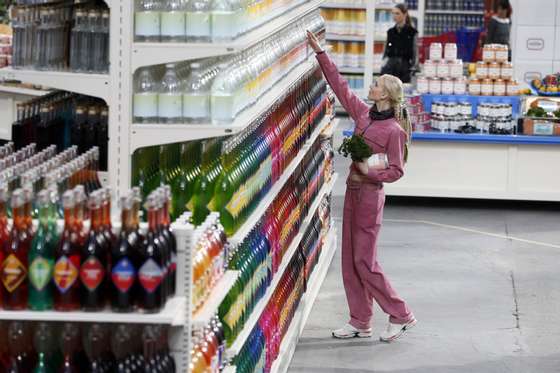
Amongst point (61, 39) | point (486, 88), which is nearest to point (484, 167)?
point (486, 88)

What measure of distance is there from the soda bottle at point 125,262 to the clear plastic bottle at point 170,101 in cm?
95

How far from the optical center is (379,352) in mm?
7441

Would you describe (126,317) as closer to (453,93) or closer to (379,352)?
(379,352)

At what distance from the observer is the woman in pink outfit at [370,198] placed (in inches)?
287

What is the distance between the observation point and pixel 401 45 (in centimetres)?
1638

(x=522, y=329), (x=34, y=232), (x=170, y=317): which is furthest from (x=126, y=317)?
(x=522, y=329)

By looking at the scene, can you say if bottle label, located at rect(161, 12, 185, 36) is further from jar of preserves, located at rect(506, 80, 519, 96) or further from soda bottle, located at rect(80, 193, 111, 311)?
jar of preserves, located at rect(506, 80, 519, 96)

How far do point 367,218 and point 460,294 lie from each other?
5.84 ft

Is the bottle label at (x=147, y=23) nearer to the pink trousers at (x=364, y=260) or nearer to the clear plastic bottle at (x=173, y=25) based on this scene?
the clear plastic bottle at (x=173, y=25)

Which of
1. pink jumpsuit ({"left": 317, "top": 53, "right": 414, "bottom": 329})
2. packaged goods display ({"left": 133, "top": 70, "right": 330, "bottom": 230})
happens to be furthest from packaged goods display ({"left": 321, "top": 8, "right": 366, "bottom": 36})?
packaged goods display ({"left": 133, "top": 70, "right": 330, "bottom": 230})

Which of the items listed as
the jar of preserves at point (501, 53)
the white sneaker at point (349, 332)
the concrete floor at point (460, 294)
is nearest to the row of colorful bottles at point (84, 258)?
the concrete floor at point (460, 294)

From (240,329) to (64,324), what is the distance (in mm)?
1318

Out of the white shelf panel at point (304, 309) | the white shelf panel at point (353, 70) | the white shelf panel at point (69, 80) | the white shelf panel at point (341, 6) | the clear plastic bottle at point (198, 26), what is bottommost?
the white shelf panel at point (304, 309)

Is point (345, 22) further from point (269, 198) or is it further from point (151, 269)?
point (151, 269)
